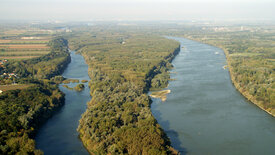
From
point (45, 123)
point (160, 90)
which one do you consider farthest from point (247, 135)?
point (45, 123)

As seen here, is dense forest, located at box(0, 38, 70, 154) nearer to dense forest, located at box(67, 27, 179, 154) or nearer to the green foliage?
the green foliage

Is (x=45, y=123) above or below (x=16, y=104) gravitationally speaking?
below

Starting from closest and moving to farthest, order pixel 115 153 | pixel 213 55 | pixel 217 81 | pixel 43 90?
pixel 115 153
pixel 43 90
pixel 217 81
pixel 213 55

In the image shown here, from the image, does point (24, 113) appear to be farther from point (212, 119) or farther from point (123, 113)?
point (212, 119)

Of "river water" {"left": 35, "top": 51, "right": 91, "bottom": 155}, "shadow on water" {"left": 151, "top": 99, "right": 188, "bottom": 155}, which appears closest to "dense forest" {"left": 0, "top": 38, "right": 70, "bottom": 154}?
"river water" {"left": 35, "top": 51, "right": 91, "bottom": 155}

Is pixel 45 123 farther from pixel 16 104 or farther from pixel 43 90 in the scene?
pixel 43 90

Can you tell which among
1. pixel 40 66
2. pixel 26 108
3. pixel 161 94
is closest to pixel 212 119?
pixel 161 94
